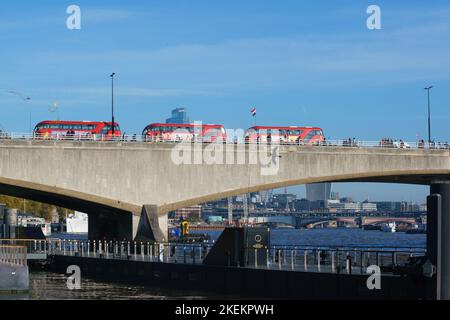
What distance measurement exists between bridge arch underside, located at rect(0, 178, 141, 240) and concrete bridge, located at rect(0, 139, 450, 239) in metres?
0.09

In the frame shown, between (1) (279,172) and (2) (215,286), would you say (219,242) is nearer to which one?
(2) (215,286)

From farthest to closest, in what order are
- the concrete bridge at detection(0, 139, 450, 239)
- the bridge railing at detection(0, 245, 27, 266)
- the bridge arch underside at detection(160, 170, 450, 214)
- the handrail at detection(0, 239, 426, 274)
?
the bridge arch underside at detection(160, 170, 450, 214), the concrete bridge at detection(0, 139, 450, 239), the bridge railing at detection(0, 245, 27, 266), the handrail at detection(0, 239, 426, 274)

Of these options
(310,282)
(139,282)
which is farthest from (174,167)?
(310,282)

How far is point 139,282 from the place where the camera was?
2808 inches

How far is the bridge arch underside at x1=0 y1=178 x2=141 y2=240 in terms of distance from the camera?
9462 cm

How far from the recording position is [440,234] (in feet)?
124

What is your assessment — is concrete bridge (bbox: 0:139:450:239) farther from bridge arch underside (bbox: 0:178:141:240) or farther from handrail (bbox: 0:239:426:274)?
handrail (bbox: 0:239:426:274)

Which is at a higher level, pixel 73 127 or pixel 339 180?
pixel 73 127

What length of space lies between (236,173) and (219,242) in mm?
39358

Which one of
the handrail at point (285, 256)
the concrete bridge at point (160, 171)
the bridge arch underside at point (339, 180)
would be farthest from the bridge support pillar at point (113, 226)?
the handrail at point (285, 256)

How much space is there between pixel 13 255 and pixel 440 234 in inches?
1568

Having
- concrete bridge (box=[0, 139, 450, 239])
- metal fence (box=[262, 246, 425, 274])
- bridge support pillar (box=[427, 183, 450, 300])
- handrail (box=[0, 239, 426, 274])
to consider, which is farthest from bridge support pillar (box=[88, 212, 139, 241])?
bridge support pillar (box=[427, 183, 450, 300])

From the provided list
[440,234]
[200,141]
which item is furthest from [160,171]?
[440,234]

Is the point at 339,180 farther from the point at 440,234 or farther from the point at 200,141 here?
the point at 440,234
